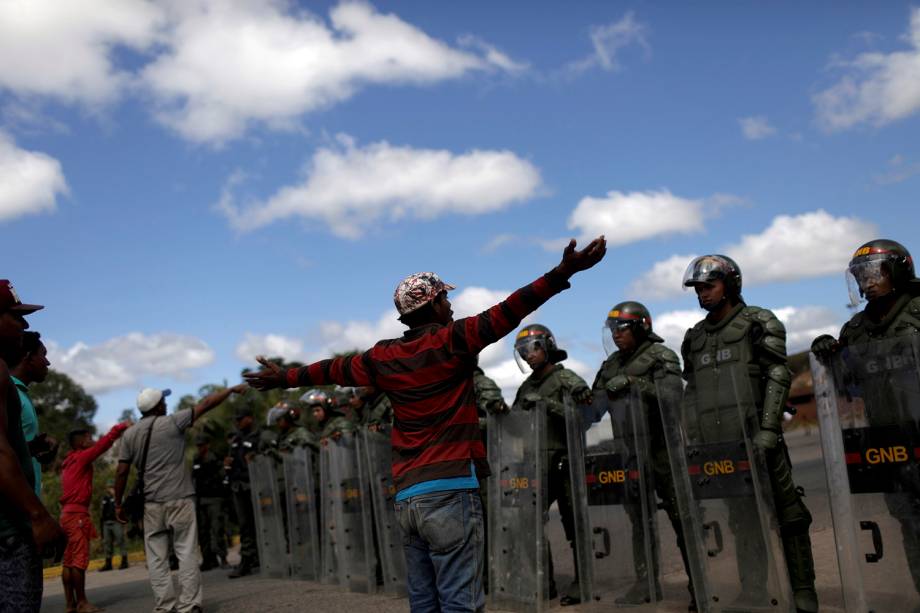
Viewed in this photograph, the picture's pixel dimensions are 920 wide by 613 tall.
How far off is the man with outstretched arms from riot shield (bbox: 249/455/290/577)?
847 cm

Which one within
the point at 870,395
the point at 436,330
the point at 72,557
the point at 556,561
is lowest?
the point at 556,561

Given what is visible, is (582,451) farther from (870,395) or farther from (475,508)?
(475,508)

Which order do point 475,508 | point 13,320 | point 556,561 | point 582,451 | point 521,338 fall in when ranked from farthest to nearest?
point 556,561
point 521,338
point 582,451
point 475,508
point 13,320

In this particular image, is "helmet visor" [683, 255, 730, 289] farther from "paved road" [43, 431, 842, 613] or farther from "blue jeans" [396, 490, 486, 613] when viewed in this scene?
"blue jeans" [396, 490, 486, 613]

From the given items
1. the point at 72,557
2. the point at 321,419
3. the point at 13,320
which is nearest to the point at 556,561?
the point at 321,419

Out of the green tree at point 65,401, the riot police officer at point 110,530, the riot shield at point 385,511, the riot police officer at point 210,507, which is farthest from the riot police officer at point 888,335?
the green tree at point 65,401

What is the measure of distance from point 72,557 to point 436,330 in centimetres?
684

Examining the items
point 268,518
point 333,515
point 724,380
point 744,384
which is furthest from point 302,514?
point 744,384

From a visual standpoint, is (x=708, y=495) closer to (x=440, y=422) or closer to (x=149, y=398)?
(x=440, y=422)

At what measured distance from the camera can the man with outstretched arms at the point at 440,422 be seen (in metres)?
4.03

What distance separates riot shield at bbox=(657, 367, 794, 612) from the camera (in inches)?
239

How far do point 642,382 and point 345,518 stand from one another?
4.57 meters

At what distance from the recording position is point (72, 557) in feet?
31.0

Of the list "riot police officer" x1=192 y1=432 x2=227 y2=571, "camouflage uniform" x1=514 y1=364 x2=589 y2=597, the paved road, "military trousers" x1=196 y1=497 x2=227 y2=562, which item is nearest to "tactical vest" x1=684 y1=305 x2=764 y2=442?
"camouflage uniform" x1=514 y1=364 x2=589 y2=597
